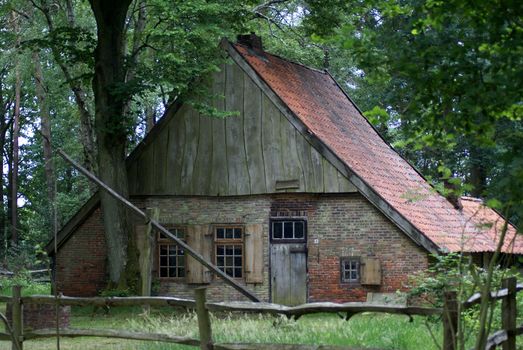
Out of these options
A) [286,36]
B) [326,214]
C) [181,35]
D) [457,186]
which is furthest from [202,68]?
[457,186]

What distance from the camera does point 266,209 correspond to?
23594 millimetres

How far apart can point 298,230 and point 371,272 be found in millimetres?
2039

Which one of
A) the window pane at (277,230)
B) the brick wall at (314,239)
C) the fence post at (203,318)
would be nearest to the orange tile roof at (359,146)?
the brick wall at (314,239)

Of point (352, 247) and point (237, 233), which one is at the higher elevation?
point (237, 233)

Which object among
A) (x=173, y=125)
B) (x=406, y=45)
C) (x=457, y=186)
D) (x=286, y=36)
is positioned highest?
(x=286, y=36)

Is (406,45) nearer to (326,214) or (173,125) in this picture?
(326,214)

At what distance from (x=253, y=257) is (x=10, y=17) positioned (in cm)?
1801

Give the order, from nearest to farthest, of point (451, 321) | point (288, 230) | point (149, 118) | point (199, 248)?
1. point (451, 321)
2. point (288, 230)
3. point (199, 248)
4. point (149, 118)

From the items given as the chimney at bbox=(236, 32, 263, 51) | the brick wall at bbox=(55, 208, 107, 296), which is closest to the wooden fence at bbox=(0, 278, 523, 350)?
the brick wall at bbox=(55, 208, 107, 296)

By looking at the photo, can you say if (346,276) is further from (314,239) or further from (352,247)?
(314,239)

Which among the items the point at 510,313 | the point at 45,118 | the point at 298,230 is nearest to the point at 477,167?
the point at 298,230

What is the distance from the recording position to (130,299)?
10.2 metres

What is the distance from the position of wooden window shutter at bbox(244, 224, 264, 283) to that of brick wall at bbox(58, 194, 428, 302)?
0.42 ft

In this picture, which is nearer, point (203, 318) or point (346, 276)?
point (203, 318)
